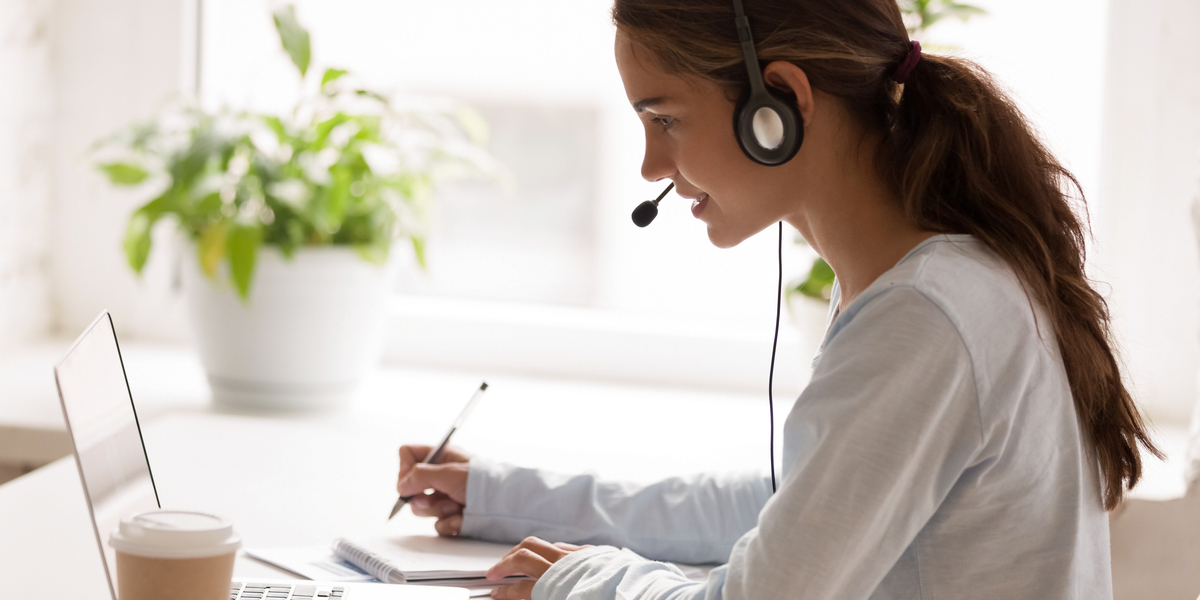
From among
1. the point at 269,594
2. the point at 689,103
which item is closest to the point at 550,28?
the point at 689,103

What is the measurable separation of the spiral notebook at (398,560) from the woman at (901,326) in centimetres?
7

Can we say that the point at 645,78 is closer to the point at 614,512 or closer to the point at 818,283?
the point at 614,512

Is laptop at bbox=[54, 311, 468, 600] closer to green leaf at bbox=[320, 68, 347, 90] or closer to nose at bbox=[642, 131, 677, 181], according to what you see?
nose at bbox=[642, 131, 677, 181]

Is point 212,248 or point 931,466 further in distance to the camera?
point 212,248

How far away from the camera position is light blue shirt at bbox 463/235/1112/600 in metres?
0.63

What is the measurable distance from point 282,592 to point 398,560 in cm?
12

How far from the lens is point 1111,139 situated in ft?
5.78

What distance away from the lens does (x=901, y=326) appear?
2.12 ft

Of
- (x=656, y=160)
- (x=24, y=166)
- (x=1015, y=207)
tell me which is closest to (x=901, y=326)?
(x=1015, y=207)

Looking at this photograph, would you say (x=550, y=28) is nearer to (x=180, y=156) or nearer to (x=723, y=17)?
(x=180, y=156)

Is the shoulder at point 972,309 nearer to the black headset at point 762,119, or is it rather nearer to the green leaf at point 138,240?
the black headset at point 762,119

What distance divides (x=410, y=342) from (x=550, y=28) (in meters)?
0.68

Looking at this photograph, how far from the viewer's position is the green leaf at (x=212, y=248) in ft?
5.04

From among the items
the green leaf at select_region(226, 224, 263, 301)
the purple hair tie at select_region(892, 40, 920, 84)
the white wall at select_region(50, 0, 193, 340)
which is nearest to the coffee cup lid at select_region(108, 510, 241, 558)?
the purple hair tie at select_region(892, 40, 920, 84)
